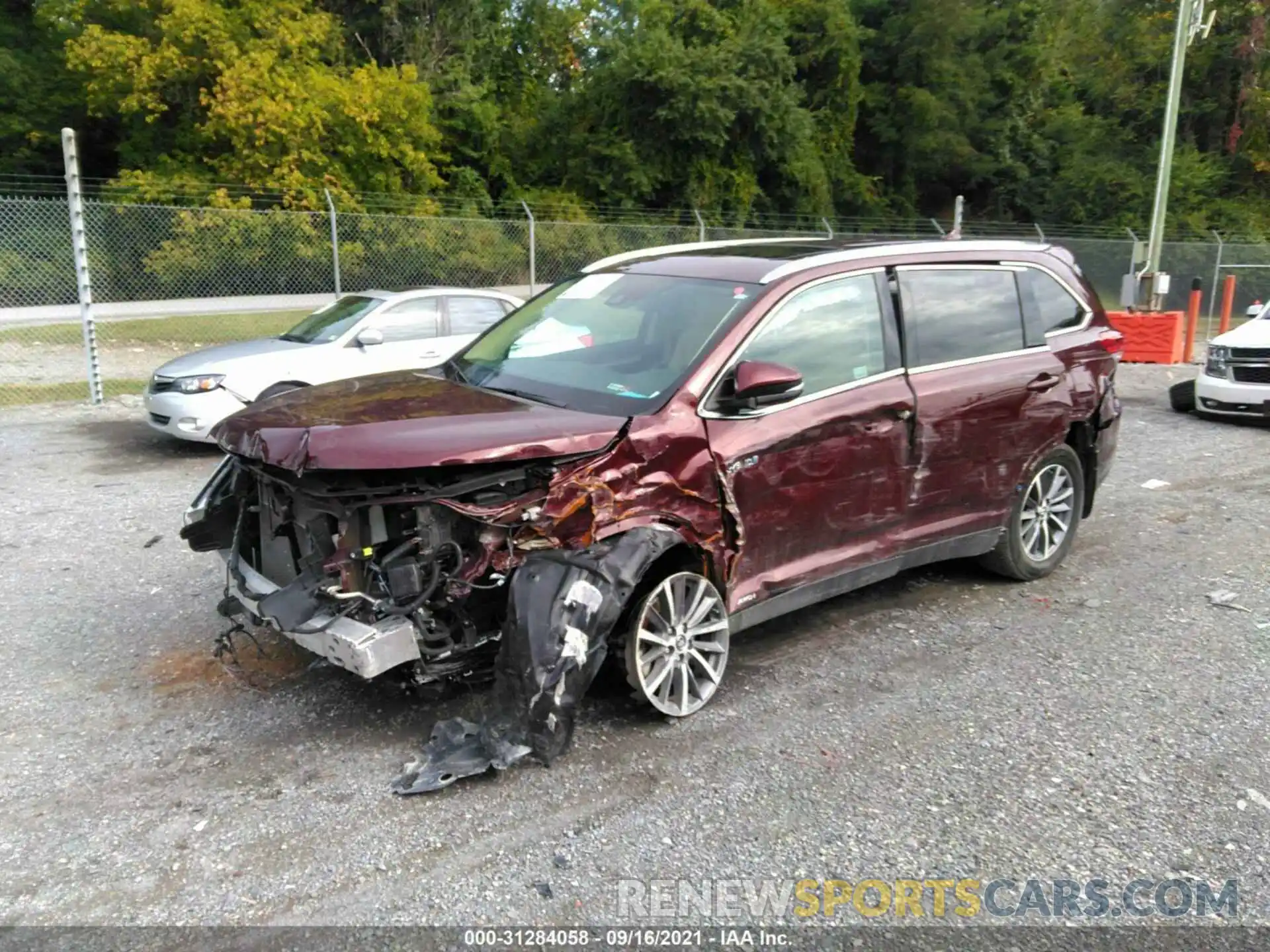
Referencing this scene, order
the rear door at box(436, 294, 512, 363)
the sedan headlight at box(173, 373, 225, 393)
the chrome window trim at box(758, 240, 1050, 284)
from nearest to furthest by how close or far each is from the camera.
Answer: the chrome window trim at box(758, 240, 1050, 284), the sedan headlight at box(173, 373, 225, 393), the rear door at box(436, 294, 512, 363)

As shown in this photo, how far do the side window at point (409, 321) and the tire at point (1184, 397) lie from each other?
8.93m

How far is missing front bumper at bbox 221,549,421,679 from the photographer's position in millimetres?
3486

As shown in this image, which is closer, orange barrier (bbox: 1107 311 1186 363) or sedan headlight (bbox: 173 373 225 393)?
sedan headlight (bbox: 173 373 225 393)

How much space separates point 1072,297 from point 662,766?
4.07 metres

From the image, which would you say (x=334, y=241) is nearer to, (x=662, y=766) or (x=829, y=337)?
(x=829, y=337)

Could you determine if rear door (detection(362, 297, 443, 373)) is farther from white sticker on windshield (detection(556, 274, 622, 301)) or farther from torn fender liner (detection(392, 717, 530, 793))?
torn fender liner (detection(392, 717, 530, 793))

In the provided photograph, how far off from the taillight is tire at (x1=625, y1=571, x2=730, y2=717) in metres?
3.41

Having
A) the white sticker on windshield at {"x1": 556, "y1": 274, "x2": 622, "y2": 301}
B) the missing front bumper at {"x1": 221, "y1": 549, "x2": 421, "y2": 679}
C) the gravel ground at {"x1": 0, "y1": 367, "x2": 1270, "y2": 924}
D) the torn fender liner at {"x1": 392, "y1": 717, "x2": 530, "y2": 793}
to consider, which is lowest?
the gravel ground at {"x1": 0, "y1": 367, "x2": 1270, "y2": 924}

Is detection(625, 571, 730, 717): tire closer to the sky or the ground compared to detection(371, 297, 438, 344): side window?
closer to the ground

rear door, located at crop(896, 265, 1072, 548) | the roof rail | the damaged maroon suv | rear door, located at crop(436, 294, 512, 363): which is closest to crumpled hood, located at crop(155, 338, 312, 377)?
rear door, located at crop(436, 294, 512, 363)

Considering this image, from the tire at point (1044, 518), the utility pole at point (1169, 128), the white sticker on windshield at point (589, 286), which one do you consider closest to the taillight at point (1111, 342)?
the tire at point (1044, 518)

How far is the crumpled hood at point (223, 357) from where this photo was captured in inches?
362

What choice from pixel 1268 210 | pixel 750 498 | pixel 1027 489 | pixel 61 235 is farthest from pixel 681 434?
pixel 1268 210

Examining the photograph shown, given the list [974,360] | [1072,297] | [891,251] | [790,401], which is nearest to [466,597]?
[790,401]
